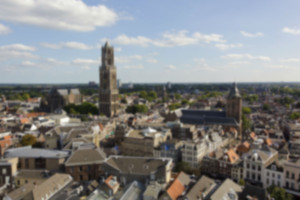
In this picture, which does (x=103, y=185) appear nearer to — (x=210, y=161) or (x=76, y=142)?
(x=76, y=142)

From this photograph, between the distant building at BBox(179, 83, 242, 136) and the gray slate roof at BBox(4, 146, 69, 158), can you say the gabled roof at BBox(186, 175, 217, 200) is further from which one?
the distant building at BBox(179, 83, 242, 136)

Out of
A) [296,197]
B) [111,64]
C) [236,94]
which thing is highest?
[111,64]

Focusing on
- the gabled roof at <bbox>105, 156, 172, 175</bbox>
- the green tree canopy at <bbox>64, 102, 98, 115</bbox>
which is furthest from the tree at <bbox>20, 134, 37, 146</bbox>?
the green tree canopy at <bbox>64, 102, 98, 115</bbox>

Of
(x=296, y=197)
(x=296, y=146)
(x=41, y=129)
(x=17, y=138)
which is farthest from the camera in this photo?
(x=41, y=129)

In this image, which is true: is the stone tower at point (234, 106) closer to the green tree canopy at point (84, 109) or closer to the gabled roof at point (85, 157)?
the gabled roof at point (85, 157)

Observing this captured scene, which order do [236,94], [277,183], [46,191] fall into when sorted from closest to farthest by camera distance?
[46,191] → [277,183] → [236,94]

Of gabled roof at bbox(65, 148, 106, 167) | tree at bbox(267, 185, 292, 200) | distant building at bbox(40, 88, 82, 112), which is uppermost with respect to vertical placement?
distant building at bbox(40, 88, 82, 112)

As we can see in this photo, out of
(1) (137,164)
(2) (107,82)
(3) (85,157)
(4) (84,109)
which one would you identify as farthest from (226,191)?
(4) (84,109)

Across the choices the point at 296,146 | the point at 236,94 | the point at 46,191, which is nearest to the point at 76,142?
the point at 46,191
